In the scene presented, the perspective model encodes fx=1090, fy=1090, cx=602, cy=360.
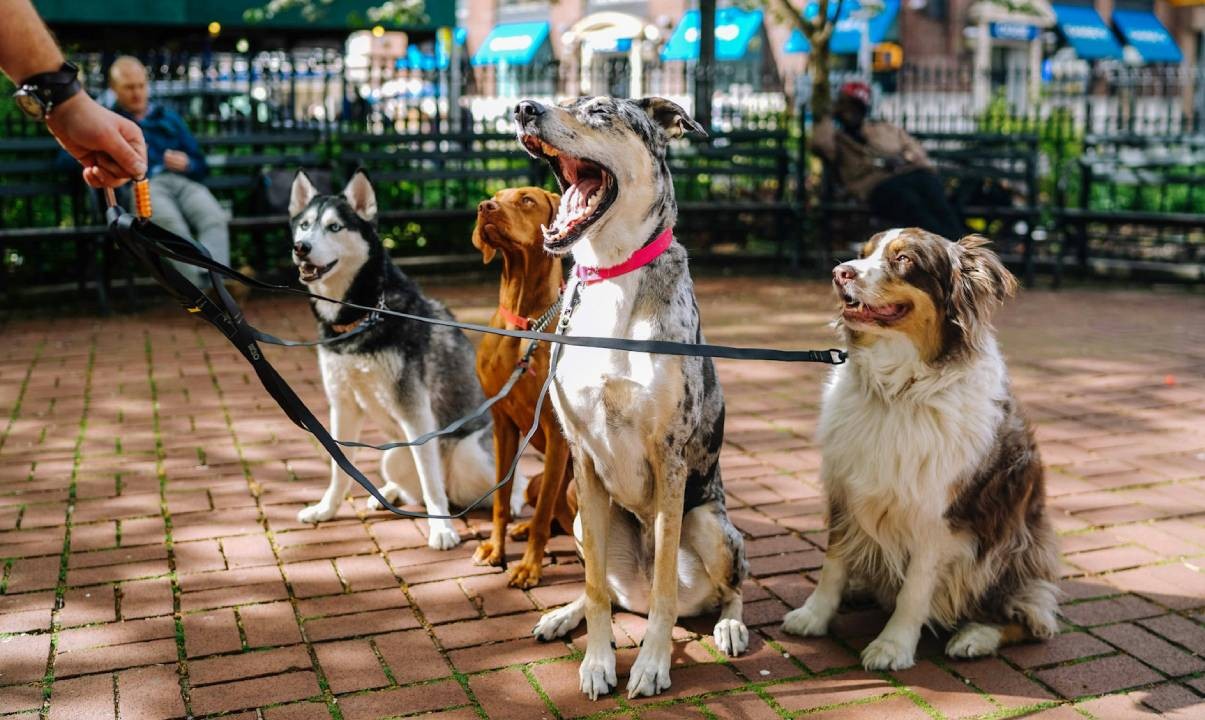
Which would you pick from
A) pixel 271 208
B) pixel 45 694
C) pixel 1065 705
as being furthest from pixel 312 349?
pixel 1065 705

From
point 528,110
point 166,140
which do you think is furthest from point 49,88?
point 166,140

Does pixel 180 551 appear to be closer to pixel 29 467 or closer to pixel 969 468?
pixel 29 467

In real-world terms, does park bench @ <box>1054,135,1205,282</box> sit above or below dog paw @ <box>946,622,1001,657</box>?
above

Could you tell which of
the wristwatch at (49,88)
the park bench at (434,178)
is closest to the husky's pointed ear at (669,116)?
the wristwatch at (49,88)

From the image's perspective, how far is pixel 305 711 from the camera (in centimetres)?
322

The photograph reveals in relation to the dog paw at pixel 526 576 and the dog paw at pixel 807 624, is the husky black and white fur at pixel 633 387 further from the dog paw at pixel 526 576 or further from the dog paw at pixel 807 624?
the dog paw at pixel 526 576

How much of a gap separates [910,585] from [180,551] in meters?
2.87

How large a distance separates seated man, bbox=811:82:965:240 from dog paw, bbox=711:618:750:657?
6500 mm

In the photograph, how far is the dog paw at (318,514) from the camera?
4.82 metres

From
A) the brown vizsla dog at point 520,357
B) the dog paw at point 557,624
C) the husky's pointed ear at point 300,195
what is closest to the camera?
the dog paw at point 557,624

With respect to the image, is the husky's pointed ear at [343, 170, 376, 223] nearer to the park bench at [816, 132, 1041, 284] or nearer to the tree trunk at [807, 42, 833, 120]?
the park bench at [816, 132, 1041, 284]

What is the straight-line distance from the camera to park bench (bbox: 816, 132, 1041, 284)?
11156 mm

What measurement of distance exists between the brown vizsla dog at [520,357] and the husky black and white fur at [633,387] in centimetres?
59

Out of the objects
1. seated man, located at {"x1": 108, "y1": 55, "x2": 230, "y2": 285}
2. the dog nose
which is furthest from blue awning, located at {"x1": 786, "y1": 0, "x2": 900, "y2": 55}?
the dog nose
